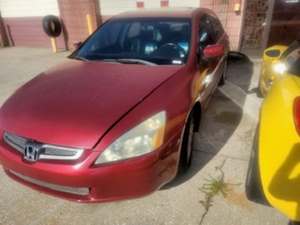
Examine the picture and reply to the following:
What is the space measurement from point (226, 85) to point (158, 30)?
2.49 meters

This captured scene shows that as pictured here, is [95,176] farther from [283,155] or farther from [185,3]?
[185,3]

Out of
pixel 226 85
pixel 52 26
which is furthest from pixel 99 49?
pixel 52 26

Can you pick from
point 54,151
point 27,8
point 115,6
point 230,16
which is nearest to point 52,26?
point 27,8

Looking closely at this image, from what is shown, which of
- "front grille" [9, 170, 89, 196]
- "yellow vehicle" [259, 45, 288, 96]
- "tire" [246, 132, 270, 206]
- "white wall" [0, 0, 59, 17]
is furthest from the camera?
"white wall" [0, 0, 59, 17]

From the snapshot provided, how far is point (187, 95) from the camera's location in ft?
7.73

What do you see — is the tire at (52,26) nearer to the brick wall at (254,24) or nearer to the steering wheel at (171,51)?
the brick wall at (254,24)

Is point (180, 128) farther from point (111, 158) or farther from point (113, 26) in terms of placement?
point (113, 26)

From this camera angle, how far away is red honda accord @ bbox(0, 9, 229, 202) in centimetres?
181

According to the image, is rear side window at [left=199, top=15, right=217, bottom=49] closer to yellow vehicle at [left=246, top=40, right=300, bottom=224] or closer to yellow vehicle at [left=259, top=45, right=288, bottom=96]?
yellow vehicle at [left=259, top=45, right=288, bottom=96]

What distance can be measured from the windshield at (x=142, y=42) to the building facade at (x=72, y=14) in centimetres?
445

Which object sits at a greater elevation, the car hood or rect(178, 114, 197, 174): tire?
the car hood

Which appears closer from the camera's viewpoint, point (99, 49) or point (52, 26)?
point (99, 49)

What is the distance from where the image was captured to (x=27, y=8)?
33.7 ft

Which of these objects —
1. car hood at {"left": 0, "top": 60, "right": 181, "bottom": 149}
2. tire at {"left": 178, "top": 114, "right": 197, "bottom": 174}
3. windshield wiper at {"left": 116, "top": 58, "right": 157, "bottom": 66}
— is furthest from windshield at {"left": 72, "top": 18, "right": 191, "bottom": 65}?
tire at {"left": 178, "top": 114, "right": 197, "bottom": 174}
